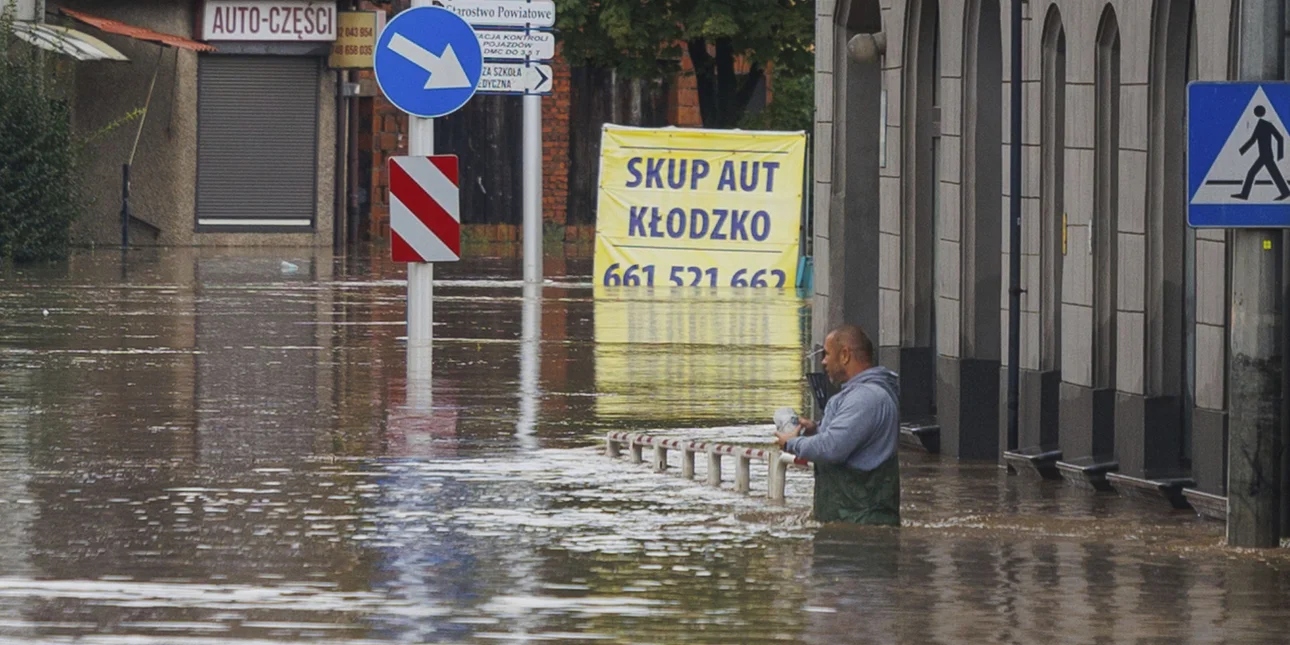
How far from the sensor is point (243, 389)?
16703 millimetres

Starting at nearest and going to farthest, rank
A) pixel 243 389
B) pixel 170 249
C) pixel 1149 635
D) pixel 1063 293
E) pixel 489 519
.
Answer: pixel 1149 635, pixel 489 519, pixel 1063 293, pixel 243 389, pixel 170 249

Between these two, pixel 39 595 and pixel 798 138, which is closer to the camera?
pixel 39 595

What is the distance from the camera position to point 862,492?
10.6 metres

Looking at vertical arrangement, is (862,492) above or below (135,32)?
below

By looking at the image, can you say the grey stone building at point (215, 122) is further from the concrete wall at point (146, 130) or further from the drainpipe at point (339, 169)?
the drainpipe at point (339, 169)

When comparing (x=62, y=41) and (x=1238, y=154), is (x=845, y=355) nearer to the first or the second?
(x=1238, y=154)

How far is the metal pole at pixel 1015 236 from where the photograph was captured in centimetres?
1394

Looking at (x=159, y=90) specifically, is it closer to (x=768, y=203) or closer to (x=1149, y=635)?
(x=768, y=203)

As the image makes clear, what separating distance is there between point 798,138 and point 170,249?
13611mm

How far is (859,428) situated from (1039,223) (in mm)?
3618

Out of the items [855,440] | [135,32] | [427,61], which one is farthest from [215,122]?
[855,440]

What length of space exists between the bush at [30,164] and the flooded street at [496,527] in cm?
1436

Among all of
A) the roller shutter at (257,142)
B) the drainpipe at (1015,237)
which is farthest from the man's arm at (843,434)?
the roller shutter at (257,142)

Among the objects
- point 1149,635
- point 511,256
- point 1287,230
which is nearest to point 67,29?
point 511,256
